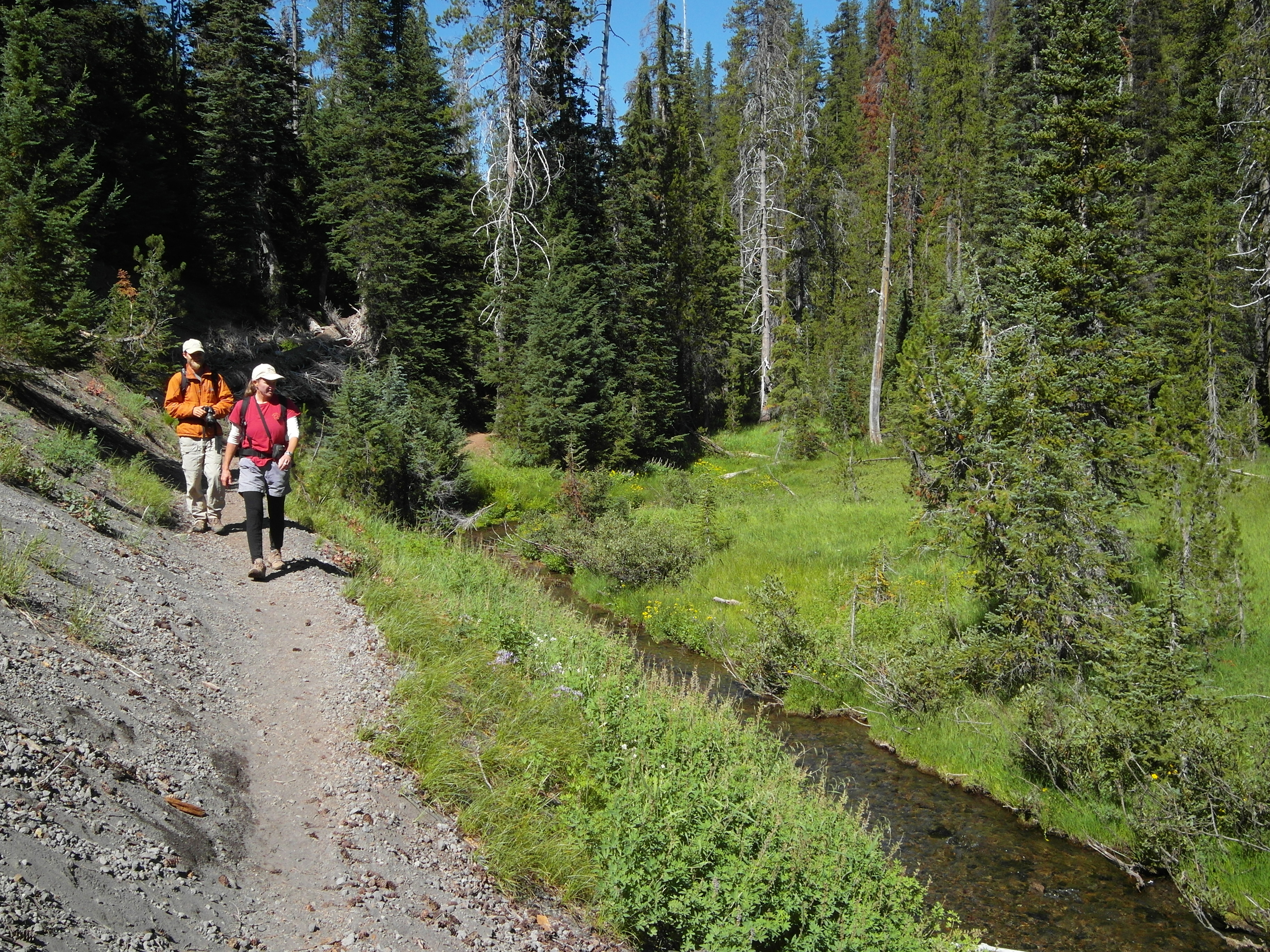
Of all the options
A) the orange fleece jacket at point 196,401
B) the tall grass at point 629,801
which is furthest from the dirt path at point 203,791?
the orange fleece jacket at point 196,401

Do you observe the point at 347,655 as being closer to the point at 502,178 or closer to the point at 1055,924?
the point at 1055,924

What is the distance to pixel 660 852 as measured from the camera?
557 centimetres

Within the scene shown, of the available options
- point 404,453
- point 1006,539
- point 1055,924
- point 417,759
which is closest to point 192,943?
point 417,759

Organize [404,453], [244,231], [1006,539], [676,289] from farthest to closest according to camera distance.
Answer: [676,289], [244,231], [404,453], [1006,539]

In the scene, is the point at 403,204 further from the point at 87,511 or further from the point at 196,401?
the point at 87,511

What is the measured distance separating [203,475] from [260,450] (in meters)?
1.78

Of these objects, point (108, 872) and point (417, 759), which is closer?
point (108, 872)

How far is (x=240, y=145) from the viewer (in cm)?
2989

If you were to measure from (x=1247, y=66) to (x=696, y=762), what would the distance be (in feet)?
77.5

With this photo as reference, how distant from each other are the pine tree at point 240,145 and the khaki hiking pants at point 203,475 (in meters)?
23.4

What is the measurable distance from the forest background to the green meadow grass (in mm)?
249

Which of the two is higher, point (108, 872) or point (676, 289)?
point (676, 289)

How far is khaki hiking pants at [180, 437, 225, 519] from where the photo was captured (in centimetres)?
941

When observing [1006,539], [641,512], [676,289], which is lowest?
[641,512]
